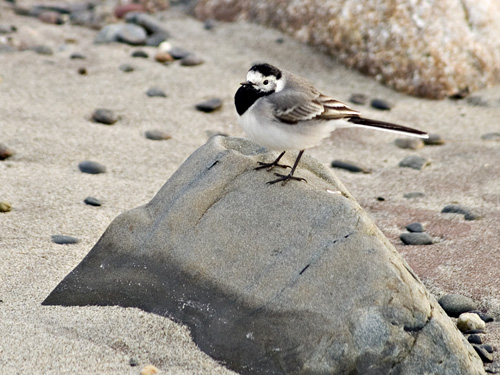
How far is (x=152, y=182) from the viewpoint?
584cm

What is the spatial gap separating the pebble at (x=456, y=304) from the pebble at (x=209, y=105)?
142 inches

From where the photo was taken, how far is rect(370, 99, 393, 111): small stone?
7.42 metres

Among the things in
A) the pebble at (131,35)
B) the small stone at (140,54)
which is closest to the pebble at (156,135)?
the small stone at (140,54)

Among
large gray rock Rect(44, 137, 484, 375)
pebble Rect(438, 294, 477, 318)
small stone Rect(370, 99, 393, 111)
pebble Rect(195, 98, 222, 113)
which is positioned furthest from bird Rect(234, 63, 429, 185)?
small stone Rect(370, 99, 393, 111)

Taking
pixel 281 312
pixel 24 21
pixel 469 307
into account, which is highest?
pixel 281 312

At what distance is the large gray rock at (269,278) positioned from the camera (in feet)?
10.6

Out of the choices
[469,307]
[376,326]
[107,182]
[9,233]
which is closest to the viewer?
[376,326]

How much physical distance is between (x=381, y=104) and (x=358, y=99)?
0.80 ft

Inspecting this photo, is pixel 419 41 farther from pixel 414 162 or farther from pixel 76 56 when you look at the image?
pixel 76 56

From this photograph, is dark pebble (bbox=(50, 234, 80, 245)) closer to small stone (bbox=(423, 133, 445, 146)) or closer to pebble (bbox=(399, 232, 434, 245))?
pebble (bbox=(399, 232, 434, 245))

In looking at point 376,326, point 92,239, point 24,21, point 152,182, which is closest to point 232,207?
point 376,326

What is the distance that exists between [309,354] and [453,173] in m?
3.43

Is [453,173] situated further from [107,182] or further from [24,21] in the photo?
[24,21]

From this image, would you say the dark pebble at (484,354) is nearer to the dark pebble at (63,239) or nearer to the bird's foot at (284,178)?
the bird's foot at (284,178)
